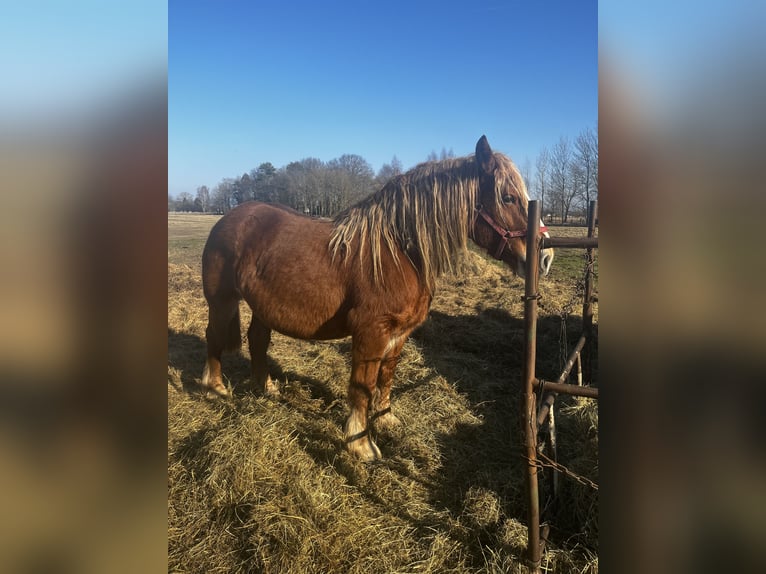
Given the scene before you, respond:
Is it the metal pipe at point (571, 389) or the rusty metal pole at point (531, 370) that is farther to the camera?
the rusty metal pole at point (531, 370)

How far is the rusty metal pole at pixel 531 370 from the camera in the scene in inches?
68.6

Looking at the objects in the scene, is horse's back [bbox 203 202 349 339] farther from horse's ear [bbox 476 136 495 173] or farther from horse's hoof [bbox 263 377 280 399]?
horse's ear [bbox 476 136 495 173]

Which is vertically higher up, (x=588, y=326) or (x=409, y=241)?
(x=409, y=241)

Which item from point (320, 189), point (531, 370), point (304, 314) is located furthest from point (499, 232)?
point (320, 189)

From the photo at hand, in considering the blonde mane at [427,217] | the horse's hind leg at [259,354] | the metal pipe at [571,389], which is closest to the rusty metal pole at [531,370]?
the metal pipe at [571,389]

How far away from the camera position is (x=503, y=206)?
2.80m
